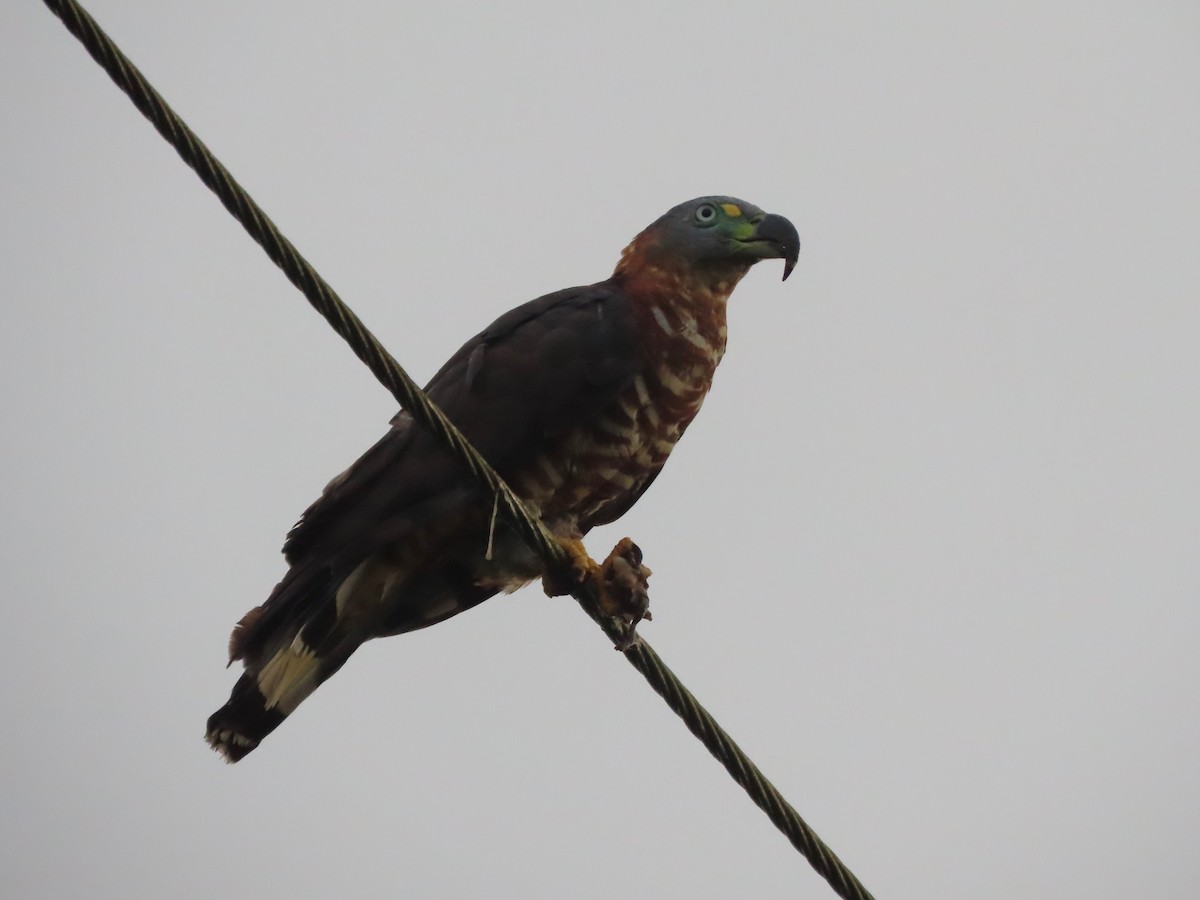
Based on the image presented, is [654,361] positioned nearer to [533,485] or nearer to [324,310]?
[533,485]

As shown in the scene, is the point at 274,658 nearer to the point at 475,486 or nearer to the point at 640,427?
the point at 475,486

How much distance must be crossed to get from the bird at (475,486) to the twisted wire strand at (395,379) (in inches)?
33.2

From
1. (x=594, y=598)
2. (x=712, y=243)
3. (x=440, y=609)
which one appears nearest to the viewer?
(x=594, y=598)

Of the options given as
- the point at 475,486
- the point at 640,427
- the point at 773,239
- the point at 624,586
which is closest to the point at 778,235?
the point at 773,239

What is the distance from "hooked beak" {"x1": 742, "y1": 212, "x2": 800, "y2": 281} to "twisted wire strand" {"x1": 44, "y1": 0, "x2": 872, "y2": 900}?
2243 millimetres

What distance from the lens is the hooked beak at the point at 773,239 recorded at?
20.7ft

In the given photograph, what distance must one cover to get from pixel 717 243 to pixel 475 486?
1.82m

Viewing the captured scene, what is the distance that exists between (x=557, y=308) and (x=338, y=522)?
1.27 metres

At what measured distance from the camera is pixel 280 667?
214 inches

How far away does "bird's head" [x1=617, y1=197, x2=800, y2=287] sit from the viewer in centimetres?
627

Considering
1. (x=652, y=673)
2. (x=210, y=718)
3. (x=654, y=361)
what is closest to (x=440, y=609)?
(x=210, y=718)

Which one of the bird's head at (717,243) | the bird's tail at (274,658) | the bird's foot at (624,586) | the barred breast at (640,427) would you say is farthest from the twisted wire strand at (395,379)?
the bird's head at (717,243)

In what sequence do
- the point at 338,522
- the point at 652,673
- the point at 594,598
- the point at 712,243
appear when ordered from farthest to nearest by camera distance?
the point at 712,243
the point at 338,522
the point at 594,598
the point at 652,673

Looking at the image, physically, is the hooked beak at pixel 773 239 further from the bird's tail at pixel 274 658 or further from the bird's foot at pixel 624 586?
the bird's tail at pixel 274 658
